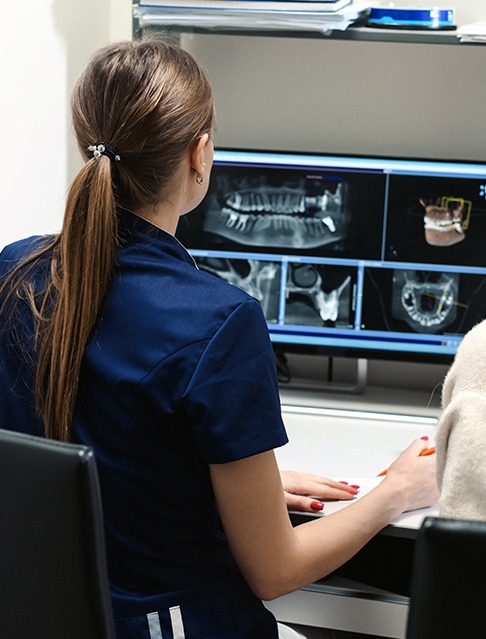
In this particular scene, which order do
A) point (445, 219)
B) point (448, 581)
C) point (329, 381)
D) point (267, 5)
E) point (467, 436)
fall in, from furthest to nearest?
point (329, 381), point (445, 219), point (267, 5), point (467, 436), point (448, 581)

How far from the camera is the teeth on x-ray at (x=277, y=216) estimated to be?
210cm

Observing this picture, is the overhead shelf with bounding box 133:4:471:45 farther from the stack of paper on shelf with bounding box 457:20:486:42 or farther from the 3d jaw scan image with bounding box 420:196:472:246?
the 3d jaw scan image with bounding box 420:196:472:246

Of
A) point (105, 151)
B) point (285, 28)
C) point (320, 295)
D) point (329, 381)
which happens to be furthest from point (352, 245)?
point (105, 151)

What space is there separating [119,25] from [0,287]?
1.17m

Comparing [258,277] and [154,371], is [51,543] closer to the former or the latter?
[154,371]

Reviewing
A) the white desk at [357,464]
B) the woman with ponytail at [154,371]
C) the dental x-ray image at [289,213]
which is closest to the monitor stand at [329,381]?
the white desk at [357,464]

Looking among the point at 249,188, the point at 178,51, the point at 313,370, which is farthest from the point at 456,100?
the point at 178,51

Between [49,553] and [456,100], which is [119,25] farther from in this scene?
[49,553]

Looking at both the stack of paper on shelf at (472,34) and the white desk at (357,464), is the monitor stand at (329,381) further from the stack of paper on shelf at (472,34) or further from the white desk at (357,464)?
the stack of paper on shelf at (472,34)

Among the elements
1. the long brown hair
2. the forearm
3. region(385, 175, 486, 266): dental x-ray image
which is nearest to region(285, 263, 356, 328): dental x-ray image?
region(385, 175, 486, 266): dental x-ray image

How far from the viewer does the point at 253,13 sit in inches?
74.6

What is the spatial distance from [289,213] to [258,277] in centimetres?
15

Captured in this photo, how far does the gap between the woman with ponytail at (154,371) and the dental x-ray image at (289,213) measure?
87cm

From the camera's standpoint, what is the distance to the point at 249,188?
213cm
